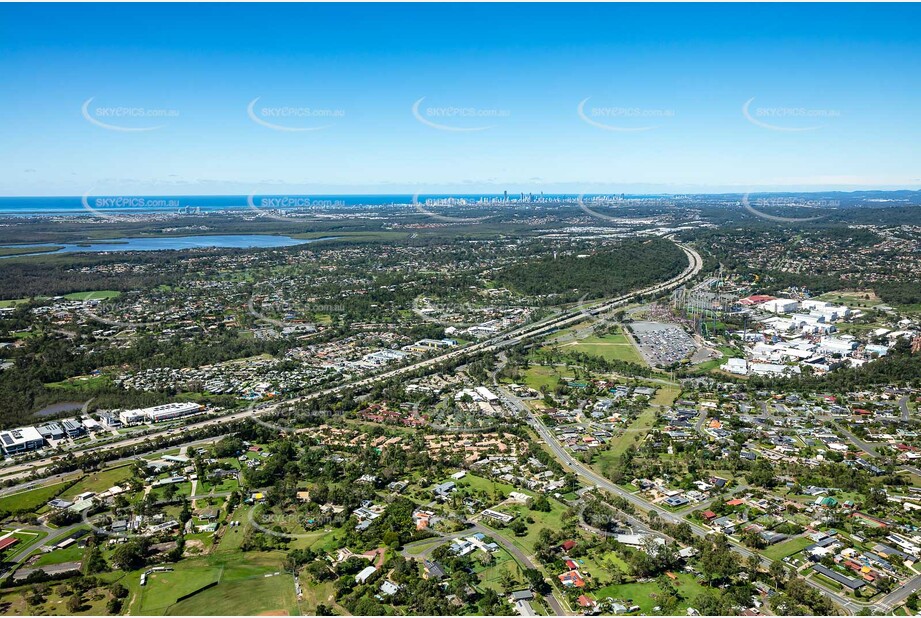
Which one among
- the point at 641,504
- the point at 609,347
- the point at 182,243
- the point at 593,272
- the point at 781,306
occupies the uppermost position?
Answer: the point at 182,243

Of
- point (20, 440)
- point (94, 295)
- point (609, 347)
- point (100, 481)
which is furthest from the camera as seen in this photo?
point (94, 295)

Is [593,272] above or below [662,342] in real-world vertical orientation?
above

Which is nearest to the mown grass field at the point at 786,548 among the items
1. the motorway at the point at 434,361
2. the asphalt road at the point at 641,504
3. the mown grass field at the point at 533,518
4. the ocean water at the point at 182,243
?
the asphalt road at the point at 641,504

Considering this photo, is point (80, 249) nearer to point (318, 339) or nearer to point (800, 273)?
point (318, 339)

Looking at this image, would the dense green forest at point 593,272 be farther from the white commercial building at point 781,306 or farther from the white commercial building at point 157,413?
the white commercial building at point 157,413

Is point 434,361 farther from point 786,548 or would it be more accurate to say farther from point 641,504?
point 786,548

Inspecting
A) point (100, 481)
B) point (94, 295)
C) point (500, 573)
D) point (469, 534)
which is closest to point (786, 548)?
point (500, 573)

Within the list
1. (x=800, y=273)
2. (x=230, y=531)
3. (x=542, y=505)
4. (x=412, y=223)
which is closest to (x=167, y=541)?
(x=230, y=531)

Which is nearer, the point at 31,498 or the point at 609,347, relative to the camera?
the point at 31,498

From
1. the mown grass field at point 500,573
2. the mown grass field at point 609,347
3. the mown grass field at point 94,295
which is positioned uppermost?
the mown grass field at point 500,573
